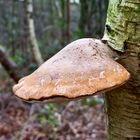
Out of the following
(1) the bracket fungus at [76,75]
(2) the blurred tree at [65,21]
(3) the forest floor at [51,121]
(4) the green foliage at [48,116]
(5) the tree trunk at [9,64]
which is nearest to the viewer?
(1) the bracket fungus at [76,75]

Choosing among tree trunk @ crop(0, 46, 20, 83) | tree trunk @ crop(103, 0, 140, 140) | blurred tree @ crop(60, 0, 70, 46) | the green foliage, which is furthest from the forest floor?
tree trunk @ crop(103, 0, 140, 140)

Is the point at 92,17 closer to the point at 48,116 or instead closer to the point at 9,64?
the point at 9,64

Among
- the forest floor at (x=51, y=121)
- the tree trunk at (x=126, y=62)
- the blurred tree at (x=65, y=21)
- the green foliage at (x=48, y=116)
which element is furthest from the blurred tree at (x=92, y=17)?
the tree trunk at (x=126, y=62)

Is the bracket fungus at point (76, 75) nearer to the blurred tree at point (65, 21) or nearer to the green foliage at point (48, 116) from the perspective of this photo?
the green foliage at point (48, 116)

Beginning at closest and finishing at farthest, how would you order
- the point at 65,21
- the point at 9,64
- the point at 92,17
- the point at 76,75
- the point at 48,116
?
the point at 76,75 → the point at 48,116 → the point at 9,64 → the point at 65,21 → the point at 92,17

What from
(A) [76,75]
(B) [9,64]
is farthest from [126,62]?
(B) [9,64]
